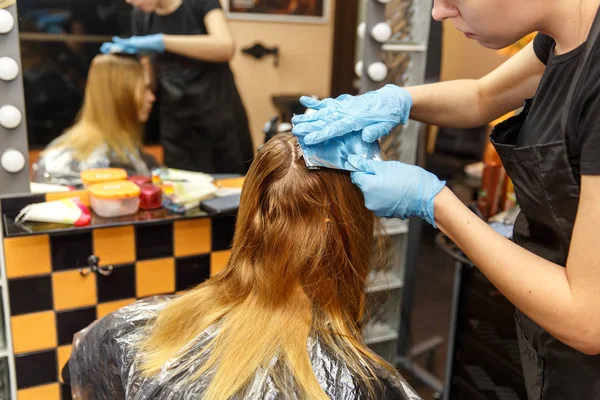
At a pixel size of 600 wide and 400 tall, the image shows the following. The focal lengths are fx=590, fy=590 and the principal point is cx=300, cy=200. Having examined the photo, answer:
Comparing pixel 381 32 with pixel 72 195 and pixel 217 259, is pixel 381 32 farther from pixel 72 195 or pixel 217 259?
pixel 72 195

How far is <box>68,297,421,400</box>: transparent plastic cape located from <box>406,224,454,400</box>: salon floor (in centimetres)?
163

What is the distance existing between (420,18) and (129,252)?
4.49 feet

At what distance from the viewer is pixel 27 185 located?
1849mm

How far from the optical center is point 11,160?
1777 millimetres

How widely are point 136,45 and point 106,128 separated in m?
0.30

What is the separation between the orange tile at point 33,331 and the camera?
1.83m

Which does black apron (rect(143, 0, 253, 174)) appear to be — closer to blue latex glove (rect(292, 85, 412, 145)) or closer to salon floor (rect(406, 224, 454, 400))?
blue latex glove (rect(292, 85, 412, 145))

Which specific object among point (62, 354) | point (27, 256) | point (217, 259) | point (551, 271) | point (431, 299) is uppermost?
point (551, 271)

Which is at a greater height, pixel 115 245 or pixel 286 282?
pixel 286 282

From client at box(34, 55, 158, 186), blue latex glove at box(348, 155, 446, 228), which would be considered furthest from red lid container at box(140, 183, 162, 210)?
blue latex glove at box(348, 155, 446, 228)

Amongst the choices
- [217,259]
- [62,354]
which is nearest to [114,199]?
[217,259]

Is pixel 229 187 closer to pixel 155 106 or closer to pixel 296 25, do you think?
pixel 155 106

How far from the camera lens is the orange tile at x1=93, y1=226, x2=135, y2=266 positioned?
6.13 ft

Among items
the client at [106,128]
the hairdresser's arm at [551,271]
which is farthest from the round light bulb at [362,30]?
the hairdresser's arm at [551,271]
